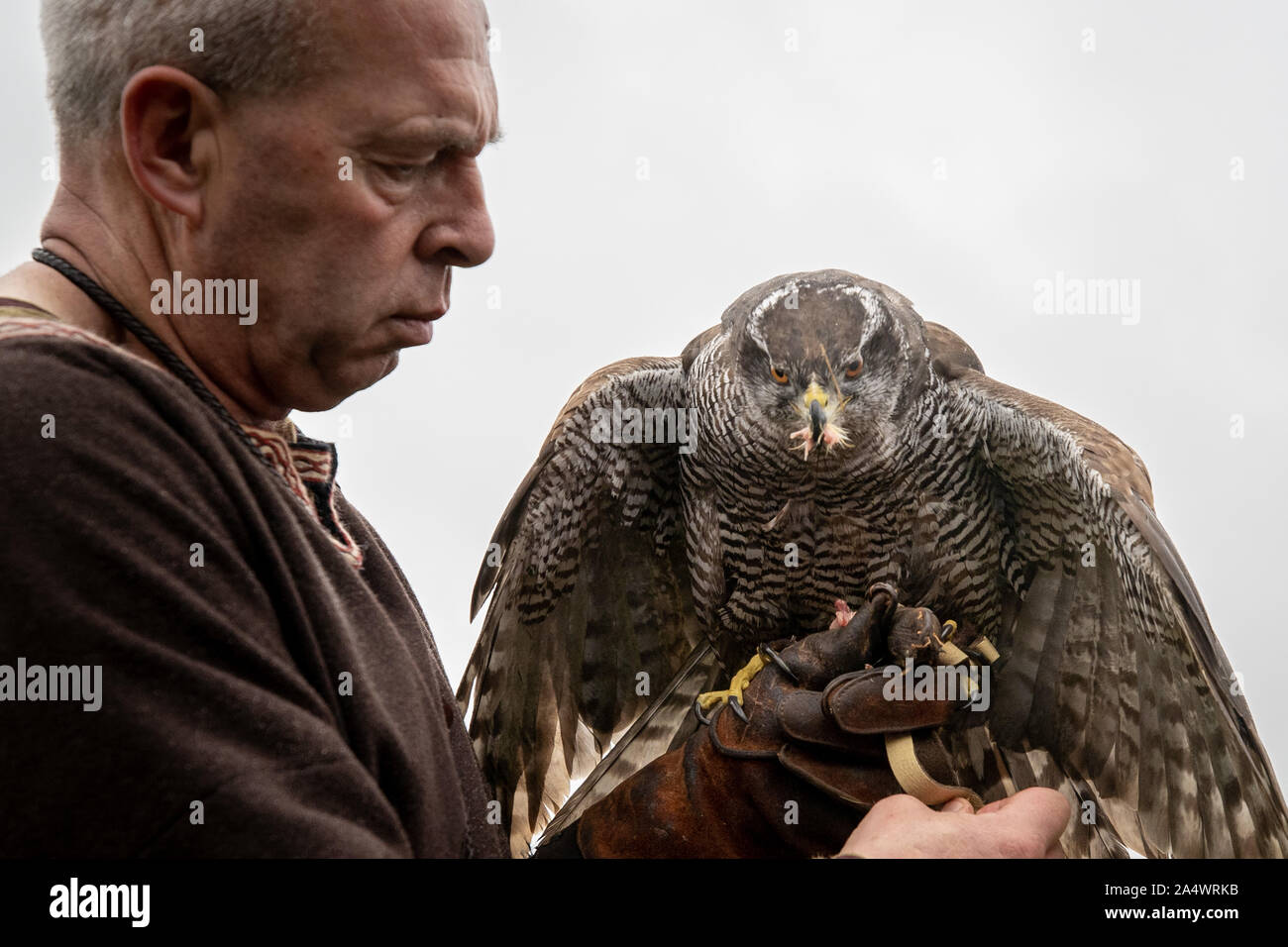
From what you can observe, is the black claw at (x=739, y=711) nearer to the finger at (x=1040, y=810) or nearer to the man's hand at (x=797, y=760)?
the man's hand at (x=797, y=760)

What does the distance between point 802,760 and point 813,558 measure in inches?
40.5

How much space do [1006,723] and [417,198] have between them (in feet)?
6.31

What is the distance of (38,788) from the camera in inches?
28.0

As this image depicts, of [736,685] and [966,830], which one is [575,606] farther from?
[966,830]

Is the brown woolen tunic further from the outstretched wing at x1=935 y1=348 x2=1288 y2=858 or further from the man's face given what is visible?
the outstretched wing at x1=935 y1=348 x2=1288 y2=858

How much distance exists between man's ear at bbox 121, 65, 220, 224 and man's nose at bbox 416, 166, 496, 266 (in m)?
0.21

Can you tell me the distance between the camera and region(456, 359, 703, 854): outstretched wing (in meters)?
2.41

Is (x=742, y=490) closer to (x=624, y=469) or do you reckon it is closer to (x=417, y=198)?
(x=624, y=469)

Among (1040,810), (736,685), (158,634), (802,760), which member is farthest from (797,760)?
(158,634)

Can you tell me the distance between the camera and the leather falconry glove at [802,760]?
5.00ft

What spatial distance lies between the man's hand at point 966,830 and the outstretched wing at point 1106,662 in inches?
35.2

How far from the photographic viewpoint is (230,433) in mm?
914

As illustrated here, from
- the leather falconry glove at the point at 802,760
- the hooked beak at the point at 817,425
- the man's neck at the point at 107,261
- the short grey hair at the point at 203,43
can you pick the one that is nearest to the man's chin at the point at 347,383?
the man's neck at the point at 107,261
